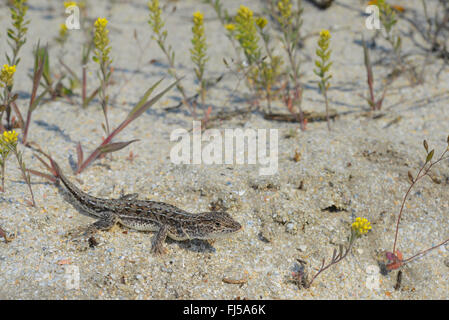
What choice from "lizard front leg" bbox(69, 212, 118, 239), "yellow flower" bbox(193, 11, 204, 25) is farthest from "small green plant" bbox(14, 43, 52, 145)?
"yellow flower" bbox(193, 11, 204, 25)

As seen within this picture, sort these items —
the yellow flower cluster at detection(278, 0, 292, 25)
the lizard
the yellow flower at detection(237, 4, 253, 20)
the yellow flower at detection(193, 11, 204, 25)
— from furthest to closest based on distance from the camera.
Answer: the yellow flower at detection(237, 4, 253, 20) < the yellow flower at detection(193, 11, 204, 25) < the yellow flower cluster at detection(278, 0, 292, 25) < the lizard

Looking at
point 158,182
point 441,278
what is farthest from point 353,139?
point 158,182

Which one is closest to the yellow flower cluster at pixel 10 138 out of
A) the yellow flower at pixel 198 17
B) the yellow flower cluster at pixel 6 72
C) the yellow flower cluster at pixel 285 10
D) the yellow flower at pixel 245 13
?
the yellow flower cluster at pixel 6 72

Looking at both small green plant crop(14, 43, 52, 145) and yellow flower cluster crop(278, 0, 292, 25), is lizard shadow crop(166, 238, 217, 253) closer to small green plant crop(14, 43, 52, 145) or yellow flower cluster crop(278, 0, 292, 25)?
small green plant crop(14, 43, 52, 145)

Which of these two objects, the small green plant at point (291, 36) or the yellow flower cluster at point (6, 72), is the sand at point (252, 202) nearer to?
the small green plant at point (291, 36)

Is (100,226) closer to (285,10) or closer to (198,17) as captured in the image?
(198,17)

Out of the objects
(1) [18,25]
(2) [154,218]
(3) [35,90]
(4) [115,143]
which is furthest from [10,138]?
(1) [18,25]
